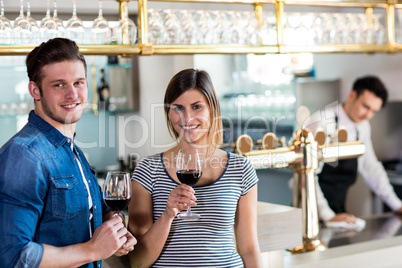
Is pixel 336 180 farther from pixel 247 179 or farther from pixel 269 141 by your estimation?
pixel 247 179

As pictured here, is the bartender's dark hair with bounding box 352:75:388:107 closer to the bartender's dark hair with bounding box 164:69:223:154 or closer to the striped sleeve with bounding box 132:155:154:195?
the bartender's dark hair with bounding box 164:69:223:154

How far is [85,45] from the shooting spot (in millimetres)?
2266

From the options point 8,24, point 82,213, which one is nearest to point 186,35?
point 8,24

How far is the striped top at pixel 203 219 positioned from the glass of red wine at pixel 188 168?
47mm

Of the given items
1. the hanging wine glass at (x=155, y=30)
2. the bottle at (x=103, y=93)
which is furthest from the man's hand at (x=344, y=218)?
the bottle at (x=103, y=93)

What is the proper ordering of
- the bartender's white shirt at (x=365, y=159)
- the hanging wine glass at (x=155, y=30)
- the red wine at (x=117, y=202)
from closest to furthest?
the red wine at (x=117, y=202), the hanging wine glass at (x=155, y=30), the bartender's white shirt at (x=365, y=159)

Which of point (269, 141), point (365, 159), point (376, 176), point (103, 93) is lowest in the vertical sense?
point (376, 176)

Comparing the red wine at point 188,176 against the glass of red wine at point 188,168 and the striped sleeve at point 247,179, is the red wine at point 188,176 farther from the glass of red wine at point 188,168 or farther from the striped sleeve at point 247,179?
the striped sleeve at point 247,179

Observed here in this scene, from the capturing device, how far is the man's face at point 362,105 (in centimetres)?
352

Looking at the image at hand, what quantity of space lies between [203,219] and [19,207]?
61cm

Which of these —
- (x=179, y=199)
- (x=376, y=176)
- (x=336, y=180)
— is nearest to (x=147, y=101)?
(x=336, y=180)

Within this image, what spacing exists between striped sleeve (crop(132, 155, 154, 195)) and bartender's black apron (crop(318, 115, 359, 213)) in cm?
196

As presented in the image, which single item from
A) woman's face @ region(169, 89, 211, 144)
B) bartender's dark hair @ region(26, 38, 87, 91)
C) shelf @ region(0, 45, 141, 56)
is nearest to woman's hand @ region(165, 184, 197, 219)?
woman's face @ region(169, 89, 211, 144)

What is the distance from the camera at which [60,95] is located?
1.43 meters
